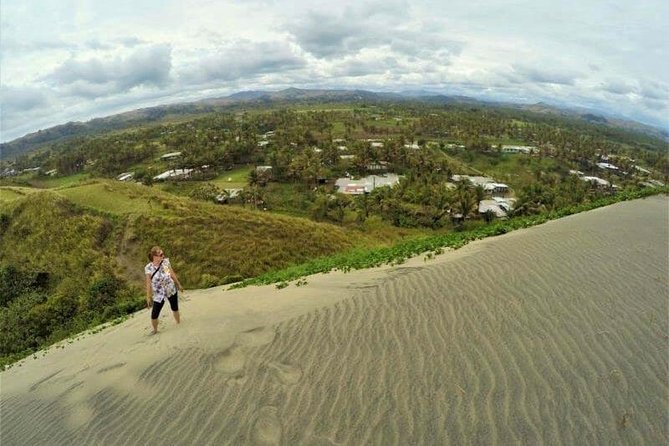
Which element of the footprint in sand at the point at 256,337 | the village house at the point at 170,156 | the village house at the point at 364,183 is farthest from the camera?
the village house at the point at 170,156

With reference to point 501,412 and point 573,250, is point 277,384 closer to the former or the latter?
point 501,412

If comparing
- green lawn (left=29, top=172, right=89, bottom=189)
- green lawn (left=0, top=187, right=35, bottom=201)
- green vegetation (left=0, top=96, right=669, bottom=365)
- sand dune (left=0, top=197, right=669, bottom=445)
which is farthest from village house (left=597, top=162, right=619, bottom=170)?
green lawn (left=29, top=172, right=89, bottom=189)

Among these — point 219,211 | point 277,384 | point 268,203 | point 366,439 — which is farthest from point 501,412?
point 268,203

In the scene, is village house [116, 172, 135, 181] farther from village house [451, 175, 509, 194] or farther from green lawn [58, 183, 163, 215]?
village house [451, 175, 509, 194]

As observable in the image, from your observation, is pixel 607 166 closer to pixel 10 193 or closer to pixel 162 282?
pixel 10 193

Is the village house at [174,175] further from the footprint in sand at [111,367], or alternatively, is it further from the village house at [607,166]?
the village house at [607,166]

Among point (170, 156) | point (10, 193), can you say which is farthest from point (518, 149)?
point (10, 193)

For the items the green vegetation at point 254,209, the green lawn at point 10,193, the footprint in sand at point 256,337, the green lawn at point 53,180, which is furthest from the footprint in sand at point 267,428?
the green lawn at point 53,180
